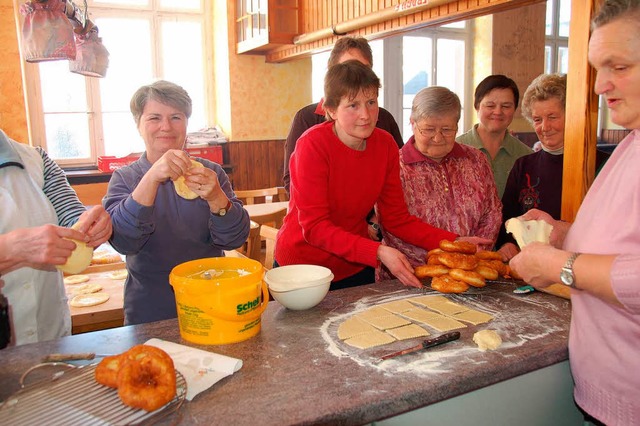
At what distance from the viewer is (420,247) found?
7.97 feet

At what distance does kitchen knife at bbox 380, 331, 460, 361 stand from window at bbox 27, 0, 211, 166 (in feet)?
20.4

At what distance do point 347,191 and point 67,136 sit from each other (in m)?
6.01

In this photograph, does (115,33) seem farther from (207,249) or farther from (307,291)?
(307,291)

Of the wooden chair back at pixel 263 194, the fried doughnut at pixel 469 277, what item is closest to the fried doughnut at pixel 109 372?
the fried doughnut at pixel 469 277

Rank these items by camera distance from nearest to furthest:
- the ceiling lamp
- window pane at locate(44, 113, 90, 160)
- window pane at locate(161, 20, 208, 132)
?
the ceiling lamp → window pane at locate(44, 113, 90, 160) → window pane at locate(161, 20, 208, 132)

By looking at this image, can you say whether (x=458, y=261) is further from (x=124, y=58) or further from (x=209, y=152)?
(x=124, y=58)

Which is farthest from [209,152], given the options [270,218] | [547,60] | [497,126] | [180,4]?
[547,60]

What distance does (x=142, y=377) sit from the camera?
1130 millimetres

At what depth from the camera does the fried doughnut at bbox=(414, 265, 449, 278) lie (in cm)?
196

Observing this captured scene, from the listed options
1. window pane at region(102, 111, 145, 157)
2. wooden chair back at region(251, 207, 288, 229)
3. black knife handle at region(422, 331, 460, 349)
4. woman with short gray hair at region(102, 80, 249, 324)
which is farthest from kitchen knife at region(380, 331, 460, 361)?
window pane at region(102, 111, 145, 157)

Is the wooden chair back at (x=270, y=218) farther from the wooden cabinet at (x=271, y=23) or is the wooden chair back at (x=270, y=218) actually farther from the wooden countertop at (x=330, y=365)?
the wooden cabinet at (x=271, y=23)

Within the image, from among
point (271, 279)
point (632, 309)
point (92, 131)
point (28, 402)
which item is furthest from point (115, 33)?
point (632, 309)

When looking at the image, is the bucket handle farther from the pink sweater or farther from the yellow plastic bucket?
the pink sweater

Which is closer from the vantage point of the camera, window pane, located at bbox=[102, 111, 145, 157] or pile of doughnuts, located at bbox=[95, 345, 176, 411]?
pile of doughnuts, located at bbox=[95, 345, 176, 411]
